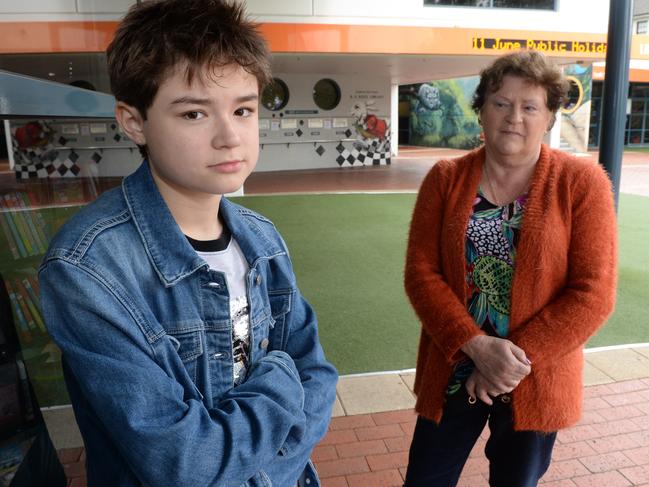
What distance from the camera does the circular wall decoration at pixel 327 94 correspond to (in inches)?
565

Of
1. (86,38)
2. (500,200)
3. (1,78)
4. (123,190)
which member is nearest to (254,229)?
(123,190)

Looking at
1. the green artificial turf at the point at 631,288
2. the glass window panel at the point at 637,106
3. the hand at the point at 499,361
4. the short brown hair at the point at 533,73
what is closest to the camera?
the hand at the point at 499,361

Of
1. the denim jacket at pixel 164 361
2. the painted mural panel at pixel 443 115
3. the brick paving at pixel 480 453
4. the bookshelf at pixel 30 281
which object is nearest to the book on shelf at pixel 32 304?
the bookshelf at pixel 30 281

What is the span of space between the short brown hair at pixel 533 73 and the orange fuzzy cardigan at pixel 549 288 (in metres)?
0.17

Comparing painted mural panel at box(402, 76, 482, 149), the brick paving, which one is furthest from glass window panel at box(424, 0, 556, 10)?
painted mural panel at box(402, 76, 482, 149)

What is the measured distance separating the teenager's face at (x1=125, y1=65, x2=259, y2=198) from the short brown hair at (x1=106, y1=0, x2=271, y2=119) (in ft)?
0.06

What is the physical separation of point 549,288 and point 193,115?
1.18 meters

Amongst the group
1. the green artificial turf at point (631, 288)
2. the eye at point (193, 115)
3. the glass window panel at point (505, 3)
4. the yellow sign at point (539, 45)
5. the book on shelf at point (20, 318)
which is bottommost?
the green artificial turf at point (631, 288)

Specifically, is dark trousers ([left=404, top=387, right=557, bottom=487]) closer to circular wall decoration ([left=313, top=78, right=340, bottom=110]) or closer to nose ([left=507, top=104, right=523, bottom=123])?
nose ([left=507, top=104, right=523, bottom=123])

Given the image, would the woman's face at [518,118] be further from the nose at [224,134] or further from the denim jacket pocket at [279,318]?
the nose at [224,134]

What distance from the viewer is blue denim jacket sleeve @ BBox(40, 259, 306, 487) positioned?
87cm

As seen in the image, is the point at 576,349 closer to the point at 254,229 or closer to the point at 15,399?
the point at 254,229

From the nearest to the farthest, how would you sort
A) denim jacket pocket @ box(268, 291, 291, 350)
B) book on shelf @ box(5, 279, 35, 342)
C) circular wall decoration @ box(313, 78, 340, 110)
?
denim jacket pocket @ box(268, 291, 291, 350) < book on shelf @ box(5, 279, 35, 342) < circular wall decoration @ box(313, 78, 340, 110)

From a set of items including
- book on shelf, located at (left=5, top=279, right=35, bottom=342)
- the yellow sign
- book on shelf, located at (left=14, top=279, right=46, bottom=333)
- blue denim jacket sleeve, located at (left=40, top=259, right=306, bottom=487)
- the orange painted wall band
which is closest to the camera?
blue denim jacket sleeve, located at (left=40, top=259, right=306, bottom=487)
